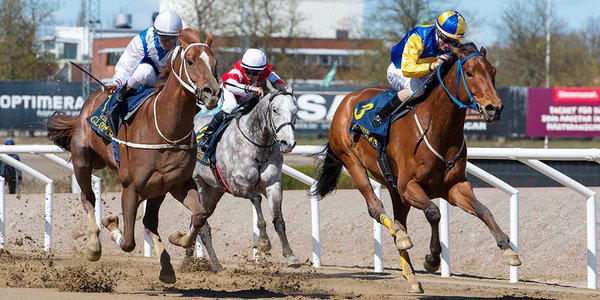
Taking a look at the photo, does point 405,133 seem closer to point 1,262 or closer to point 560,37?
point 1,262

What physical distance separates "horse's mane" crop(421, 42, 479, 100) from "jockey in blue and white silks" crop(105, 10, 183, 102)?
5.69ft

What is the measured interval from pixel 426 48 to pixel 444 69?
54 cm

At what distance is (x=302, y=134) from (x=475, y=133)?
4604 millimetres

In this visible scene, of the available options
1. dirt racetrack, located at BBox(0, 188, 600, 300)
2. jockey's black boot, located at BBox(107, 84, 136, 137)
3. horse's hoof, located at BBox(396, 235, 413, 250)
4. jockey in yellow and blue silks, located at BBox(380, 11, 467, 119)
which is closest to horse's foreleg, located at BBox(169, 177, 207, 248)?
dirt racetrack, located at BBox(0, 188, 600, 300)

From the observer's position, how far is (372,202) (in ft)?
25.0

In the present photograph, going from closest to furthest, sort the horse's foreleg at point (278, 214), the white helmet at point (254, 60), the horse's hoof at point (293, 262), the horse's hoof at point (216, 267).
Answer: the horse's hoof at point (293, 262), the horse's foreleg at point (278, 214), the horse's hoof at point (216, 267), the white helmet at point (254, 60)

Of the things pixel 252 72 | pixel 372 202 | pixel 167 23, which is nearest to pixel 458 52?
pixel 372 202

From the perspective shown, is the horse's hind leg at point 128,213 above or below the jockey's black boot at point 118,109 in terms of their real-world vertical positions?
below

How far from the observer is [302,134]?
91.7 feet

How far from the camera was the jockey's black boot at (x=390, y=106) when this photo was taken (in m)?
7.42

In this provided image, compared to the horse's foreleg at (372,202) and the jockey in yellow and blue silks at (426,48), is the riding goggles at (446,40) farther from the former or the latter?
the horse's foreleg at (372,202)

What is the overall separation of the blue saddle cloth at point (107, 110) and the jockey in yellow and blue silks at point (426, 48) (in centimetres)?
170

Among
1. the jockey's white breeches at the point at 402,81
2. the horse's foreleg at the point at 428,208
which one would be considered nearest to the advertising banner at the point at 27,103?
the jockey's white breeches at the point at 402,81

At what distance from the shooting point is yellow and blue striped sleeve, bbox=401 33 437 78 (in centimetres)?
729
